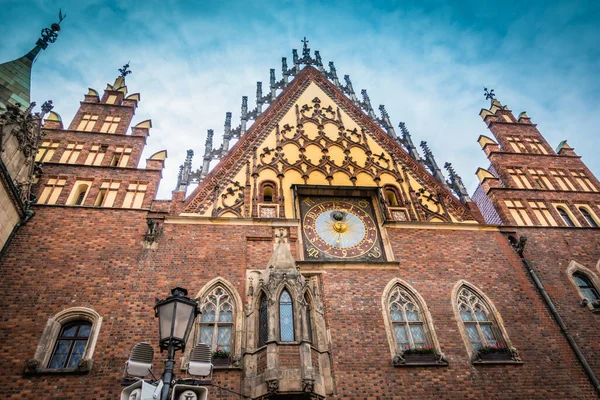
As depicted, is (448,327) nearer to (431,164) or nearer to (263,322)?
(263,322)

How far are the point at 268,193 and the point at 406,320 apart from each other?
5.52 metres

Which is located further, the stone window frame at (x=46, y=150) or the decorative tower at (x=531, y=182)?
the decorative tower at (x=531, y=182)

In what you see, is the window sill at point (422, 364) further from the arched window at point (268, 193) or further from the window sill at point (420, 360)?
the arched window at point (268, 193)

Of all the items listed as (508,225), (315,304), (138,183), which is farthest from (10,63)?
(508,225)

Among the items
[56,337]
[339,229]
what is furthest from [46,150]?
[339,229]

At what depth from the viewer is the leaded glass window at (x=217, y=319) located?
9.34 meters

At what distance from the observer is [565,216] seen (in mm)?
13852

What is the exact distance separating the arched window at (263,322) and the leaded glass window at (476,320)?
5084 mm

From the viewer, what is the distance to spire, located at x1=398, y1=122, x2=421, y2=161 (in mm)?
15312

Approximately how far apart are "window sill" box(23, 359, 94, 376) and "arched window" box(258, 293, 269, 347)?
347 centimetres

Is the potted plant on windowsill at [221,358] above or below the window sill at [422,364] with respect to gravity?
above

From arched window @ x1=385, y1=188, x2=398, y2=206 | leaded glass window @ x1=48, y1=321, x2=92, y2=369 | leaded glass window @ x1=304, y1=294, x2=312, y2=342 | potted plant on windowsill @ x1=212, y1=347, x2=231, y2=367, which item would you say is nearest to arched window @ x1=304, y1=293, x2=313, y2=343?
leaded glass window @ x1=304, y1=294, x2=312, y2=342

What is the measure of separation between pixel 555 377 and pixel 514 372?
100 centimetres

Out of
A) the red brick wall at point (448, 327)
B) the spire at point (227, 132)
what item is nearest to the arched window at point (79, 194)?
the spire at point (227, 132)
